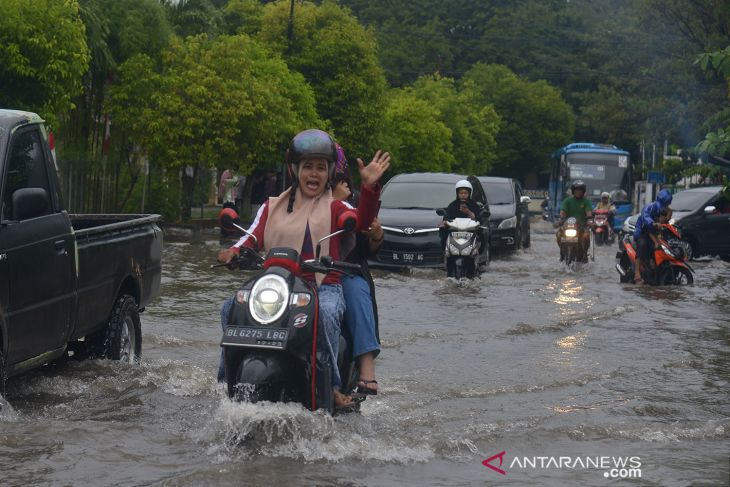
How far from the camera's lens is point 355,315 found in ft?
23.2

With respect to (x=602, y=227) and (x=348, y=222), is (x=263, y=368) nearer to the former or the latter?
(x=348, y=222)

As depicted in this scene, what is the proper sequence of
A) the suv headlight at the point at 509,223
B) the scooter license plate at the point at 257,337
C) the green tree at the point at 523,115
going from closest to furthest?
the scooter license plate at the point at 257,337 → the suv headlight at the point at 509,223 → the green tree at the point at 523,115

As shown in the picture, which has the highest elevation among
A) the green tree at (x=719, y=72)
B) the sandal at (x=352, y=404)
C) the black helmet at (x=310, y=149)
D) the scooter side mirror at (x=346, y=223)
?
the green tree at (x=719, y=72)

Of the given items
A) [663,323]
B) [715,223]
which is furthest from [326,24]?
[663,323]

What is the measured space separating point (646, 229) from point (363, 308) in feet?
42.0

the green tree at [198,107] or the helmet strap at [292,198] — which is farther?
the green tree at [198,107]

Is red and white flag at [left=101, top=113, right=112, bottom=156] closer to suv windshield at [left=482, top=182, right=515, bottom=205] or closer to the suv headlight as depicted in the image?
suv windshield at [left=482, top=182, right=515, bottom=205]

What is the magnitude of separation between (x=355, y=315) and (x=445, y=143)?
57.1 meters

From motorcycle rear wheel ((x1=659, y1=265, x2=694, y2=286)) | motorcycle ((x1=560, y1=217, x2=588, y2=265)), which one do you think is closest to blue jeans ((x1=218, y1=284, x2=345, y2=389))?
motorcycle rear wheel ((x1=659, y1=265, x2=694, y2=286))

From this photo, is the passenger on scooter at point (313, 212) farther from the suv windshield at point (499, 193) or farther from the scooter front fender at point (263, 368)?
Answer: the suv windshield at point (499, 193)

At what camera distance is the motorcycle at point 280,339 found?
20.9 feet

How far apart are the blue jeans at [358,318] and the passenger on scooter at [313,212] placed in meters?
0.08

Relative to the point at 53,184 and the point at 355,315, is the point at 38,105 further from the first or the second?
the point at 355,315

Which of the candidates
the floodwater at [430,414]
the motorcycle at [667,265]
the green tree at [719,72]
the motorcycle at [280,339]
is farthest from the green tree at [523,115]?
the motorcycle at [280,339]
